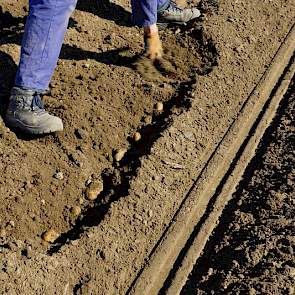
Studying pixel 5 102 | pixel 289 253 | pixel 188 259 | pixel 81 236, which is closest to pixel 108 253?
pixel 81 236

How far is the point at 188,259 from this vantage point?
3449mm

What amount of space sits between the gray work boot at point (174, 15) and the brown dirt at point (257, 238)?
156 cm

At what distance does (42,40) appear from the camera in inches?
152

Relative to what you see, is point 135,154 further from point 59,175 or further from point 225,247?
point 225,247

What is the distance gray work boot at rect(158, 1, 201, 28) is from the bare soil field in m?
0.10

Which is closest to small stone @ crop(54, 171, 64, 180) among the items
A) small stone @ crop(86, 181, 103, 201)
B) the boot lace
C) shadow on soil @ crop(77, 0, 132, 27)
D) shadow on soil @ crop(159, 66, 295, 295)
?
small stone @ crop(86, 181, 103, 201)

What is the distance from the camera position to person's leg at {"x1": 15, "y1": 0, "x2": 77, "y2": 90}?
3.79 m

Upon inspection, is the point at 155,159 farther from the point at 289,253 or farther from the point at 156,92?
the point at 289,253

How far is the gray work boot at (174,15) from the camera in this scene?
5172 millimetres

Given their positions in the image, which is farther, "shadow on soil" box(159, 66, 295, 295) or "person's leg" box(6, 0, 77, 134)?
"person's leg" box(6, 0, 77, 134)

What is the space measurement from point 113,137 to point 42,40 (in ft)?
2.45

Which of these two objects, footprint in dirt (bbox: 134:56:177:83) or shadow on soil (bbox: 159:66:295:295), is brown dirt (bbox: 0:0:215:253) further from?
shadow on soil (bbox: 159:66:295:295)

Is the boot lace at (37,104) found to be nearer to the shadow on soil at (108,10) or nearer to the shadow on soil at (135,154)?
the shadow on soil at (135,154)

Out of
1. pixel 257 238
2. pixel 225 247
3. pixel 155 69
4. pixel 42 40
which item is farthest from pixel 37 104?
pixel 257 238
